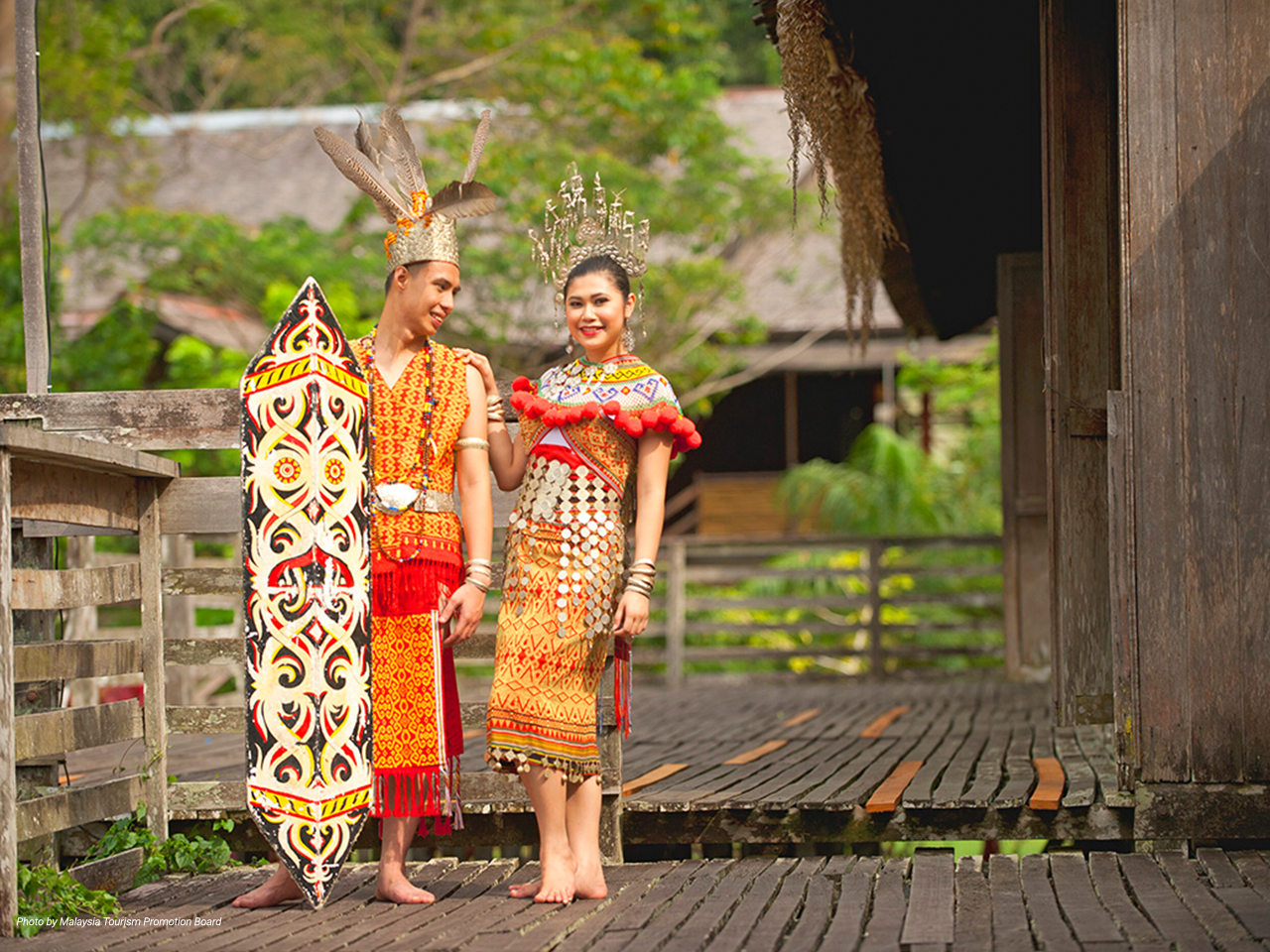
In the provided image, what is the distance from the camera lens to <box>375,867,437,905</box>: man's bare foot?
3.42 m

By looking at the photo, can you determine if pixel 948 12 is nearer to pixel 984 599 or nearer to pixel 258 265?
pixel 984 599

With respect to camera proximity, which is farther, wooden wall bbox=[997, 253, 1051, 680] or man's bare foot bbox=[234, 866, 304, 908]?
wooden wall bbox=[997, 253, 1051, 680]

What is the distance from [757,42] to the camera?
2223 cm

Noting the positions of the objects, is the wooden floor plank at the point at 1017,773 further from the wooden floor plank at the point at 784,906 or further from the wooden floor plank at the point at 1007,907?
the wooden floor plank at the point at 784,906

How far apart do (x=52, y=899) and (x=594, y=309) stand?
191cm

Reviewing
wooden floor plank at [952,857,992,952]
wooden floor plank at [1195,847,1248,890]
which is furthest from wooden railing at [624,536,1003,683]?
wooden floor plank at [952,857,992,952]

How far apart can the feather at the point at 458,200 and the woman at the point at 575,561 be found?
Answer: 30cm

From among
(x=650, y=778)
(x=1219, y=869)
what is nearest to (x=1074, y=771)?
(x=1219, y=869)

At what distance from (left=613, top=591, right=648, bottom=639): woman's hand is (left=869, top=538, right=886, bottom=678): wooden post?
312 inches

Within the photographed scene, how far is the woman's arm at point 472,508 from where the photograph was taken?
3.42 metres

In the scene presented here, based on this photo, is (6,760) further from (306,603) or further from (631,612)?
(631,612)

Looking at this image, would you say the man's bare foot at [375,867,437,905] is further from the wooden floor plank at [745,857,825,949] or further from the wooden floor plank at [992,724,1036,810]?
the wooden floor plank at [992,724,1036,810]

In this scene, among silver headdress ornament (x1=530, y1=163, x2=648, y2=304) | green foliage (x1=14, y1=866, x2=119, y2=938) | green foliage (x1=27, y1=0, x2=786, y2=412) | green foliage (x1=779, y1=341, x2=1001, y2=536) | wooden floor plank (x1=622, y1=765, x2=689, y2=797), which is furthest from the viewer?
green foliage (x1=779, y1=341, x2=1001, y2=536)

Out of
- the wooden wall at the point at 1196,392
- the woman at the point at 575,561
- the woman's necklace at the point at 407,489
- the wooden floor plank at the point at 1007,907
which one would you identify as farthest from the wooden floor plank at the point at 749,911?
the woman's necklace at the point at 407,489
